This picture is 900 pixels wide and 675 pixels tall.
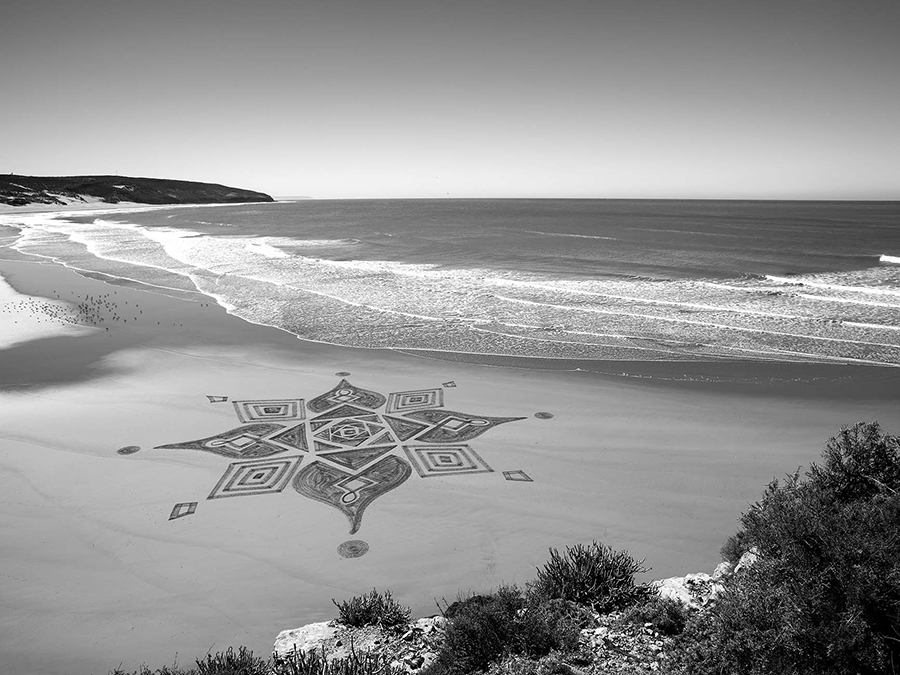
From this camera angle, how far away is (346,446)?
886cm

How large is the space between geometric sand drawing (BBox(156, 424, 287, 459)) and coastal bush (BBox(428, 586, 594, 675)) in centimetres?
496

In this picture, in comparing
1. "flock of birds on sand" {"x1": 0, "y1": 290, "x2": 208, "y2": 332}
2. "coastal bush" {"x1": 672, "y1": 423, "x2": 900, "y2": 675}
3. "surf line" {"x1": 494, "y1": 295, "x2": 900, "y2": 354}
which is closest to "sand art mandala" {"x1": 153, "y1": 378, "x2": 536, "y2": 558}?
"coastal bush" {"x1": 672, "y1": 423, "x2": 900, "y2": 675}

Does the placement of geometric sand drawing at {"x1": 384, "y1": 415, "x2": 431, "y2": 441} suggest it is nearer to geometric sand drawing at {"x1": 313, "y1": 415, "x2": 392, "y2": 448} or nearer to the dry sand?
geometric sand drawing at {"x1": 313, "y1": 415, "x2": 392, "y2": 448}

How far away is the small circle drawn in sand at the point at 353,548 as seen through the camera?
633cm

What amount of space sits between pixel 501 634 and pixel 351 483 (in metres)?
3.85

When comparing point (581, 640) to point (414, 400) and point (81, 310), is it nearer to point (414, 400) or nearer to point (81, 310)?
point (414, 400)

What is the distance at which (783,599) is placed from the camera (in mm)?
3623

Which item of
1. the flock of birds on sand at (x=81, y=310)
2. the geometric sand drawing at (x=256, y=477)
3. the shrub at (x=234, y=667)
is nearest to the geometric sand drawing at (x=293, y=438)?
the geometric sand drawing at (x=256, y=477)

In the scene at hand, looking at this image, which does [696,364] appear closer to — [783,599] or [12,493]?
[783,599]

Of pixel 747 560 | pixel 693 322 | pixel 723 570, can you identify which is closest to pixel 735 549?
pixel 723 570

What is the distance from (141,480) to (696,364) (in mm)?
11706

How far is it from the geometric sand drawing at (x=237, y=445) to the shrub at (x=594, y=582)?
5.02 m

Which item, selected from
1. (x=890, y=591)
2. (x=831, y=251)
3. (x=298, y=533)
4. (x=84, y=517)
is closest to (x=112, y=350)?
(x=84, y=517)

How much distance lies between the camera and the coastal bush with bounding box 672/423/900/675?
3.28 meters
